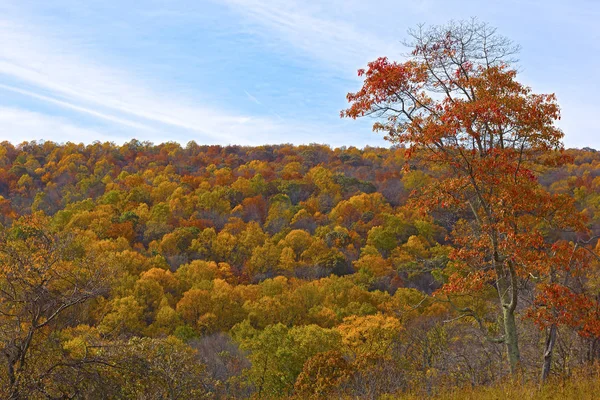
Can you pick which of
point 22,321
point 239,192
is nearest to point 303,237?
point 239,192

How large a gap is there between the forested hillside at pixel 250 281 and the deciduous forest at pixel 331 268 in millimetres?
128

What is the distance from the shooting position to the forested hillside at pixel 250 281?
12.2 metres

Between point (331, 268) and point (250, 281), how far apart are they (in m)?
11.7

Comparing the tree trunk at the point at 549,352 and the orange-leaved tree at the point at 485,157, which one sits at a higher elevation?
the orange-leaved tree at the point at 485,157

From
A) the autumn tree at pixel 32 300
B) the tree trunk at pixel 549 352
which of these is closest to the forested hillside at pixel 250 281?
the autumn tree at pixel 32 300

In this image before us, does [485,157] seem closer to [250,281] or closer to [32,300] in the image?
[32,300]

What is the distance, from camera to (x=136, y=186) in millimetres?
113000

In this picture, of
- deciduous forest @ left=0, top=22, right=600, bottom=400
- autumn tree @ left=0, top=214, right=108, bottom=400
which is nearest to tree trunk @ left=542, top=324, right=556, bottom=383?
deciduous forest @ left=0, top=22, right=600, bottom=400

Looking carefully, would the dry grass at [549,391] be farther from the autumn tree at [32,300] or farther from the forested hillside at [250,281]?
the autumn tree at [32,300]

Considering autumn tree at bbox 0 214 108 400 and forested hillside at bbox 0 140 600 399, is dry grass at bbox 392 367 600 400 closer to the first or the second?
forested hillside at bbox 0 140 600 399

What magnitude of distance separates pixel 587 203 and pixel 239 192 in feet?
223

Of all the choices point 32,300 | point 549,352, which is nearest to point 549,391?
point 549,352

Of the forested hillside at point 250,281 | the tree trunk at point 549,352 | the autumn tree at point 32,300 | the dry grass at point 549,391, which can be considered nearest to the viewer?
the dry grass at point 549,391

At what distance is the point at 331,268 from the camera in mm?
74625
